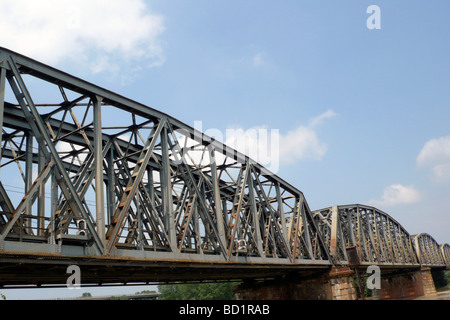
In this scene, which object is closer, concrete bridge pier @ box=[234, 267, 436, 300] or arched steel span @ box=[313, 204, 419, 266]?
concrete bridge pier @ box=[234, 267, 436, 300]

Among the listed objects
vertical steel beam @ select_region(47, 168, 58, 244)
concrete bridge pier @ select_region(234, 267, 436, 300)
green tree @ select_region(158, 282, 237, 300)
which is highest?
vertical steel beam @ select_region(47, 168, 58, 244)

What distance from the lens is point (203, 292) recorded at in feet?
340

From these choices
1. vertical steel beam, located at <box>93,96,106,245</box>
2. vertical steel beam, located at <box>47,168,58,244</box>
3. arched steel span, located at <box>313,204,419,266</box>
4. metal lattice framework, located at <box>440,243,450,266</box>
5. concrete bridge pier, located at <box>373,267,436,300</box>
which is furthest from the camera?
metal lattice framework, located at <box>440,243,450,266</box>

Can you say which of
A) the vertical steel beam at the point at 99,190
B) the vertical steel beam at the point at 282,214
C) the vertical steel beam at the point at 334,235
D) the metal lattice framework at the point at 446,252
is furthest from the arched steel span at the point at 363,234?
the metal lattice framework at the point at 446,252

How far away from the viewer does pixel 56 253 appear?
43.6 ft

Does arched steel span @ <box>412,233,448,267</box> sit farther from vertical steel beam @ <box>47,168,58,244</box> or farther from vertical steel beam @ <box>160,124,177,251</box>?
vertical steel beam @ <box>47,168,58,244</box>

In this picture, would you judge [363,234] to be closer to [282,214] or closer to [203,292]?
[282,214]

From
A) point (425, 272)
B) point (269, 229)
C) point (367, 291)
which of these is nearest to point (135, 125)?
point (269, 229)

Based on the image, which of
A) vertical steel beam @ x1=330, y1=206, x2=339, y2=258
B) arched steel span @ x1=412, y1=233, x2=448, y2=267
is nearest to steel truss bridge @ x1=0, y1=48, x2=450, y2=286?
vertical steel beam @ x1=330, y1=206, x2=339, y2=258

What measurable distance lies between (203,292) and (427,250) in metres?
57.5

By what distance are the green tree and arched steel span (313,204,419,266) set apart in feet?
118

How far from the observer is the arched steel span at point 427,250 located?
90.3 metres

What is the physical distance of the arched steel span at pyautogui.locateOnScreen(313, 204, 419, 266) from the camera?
45537 mm
